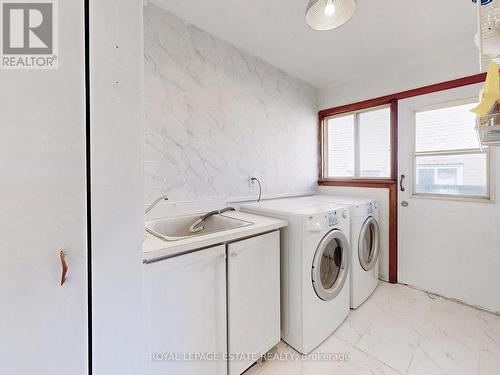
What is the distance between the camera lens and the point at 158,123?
5.21 feet

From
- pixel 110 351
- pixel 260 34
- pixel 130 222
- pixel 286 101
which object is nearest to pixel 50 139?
pixel 130 222

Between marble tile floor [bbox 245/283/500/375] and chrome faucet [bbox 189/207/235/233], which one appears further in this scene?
chrome faucet [bbox 189/207/235/233]

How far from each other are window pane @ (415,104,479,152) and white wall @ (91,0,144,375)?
2.62 meters

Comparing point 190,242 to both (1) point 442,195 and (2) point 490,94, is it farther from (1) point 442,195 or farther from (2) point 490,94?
(1) point 442,195

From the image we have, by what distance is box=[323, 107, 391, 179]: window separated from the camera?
2.51 metres

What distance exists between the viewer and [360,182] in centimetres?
260

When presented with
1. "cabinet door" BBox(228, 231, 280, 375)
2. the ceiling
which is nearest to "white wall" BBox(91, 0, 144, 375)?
"cabinet door" BBox(228, 231, 280, 375)

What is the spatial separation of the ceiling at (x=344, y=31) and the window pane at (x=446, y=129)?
552 mm

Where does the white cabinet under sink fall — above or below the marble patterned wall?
below

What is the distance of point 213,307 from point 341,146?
2529mm

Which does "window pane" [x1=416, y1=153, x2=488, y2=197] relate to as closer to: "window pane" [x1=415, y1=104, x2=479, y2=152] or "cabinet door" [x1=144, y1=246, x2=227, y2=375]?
"window pane" [x1=415, y1=104, x2=479, y2=152]

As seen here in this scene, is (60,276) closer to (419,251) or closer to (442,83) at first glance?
(419,251)

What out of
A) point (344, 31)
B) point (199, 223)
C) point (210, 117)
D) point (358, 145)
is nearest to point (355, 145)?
point (358, 145)

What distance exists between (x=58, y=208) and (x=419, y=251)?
2.89m
